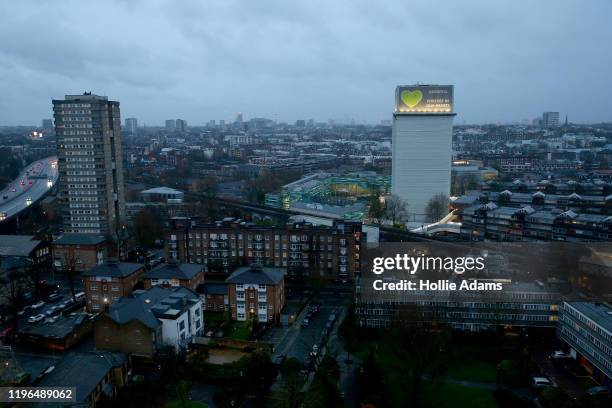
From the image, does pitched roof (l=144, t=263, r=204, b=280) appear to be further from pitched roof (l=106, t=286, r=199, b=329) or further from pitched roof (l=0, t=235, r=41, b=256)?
pitched roof (l=0, t=235, r=41, b=256)

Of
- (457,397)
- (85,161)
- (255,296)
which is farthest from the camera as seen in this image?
(85,161)

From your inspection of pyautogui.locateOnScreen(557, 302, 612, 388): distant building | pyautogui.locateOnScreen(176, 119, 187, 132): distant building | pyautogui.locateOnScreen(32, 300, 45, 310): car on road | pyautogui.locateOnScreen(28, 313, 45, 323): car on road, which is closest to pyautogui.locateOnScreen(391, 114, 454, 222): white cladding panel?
pyautogui.locateOnScreen(557, 302, 612, 388): distant building

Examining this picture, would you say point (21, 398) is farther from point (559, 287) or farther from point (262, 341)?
point (559, 287)

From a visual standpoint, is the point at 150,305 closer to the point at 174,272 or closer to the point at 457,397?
the point at 174,272

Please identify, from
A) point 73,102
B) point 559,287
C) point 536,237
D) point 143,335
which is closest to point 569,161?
point 536,237

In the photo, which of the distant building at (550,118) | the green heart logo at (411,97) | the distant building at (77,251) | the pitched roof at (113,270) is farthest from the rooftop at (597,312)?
the distant building at (550,118)

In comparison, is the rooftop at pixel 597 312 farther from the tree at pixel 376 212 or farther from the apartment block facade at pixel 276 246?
the tree at pixel 376 212

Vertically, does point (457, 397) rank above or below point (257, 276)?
below

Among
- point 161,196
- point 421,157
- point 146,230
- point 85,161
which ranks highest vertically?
point 85,161

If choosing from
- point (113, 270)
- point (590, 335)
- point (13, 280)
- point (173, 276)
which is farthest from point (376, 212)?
point (13, 280)
